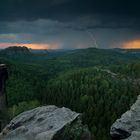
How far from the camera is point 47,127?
37.1m

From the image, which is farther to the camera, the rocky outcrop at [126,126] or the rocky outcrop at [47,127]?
the rocky outcrop at [126,126]

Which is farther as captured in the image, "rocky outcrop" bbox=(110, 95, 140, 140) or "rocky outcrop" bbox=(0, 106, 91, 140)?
"rocky outcrop" bbox=(110, 95, 140, 140)

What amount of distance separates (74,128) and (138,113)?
27.5 ft

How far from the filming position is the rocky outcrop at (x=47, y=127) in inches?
1400

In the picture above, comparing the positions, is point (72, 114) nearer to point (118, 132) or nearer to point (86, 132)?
point (86, 132)

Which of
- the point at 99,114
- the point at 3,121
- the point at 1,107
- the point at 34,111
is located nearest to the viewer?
the point at 1,107

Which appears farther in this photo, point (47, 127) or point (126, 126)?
point (126, 126)

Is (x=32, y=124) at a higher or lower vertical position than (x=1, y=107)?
lower

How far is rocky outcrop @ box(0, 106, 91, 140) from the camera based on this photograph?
117 feet

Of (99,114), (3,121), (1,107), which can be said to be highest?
(1,107)

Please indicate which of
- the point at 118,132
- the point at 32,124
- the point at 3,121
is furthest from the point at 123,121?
the point at 3,121

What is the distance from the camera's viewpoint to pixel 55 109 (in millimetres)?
43312

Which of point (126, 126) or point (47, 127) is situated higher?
point (47, 127)

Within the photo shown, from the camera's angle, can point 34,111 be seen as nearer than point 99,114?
Yes
